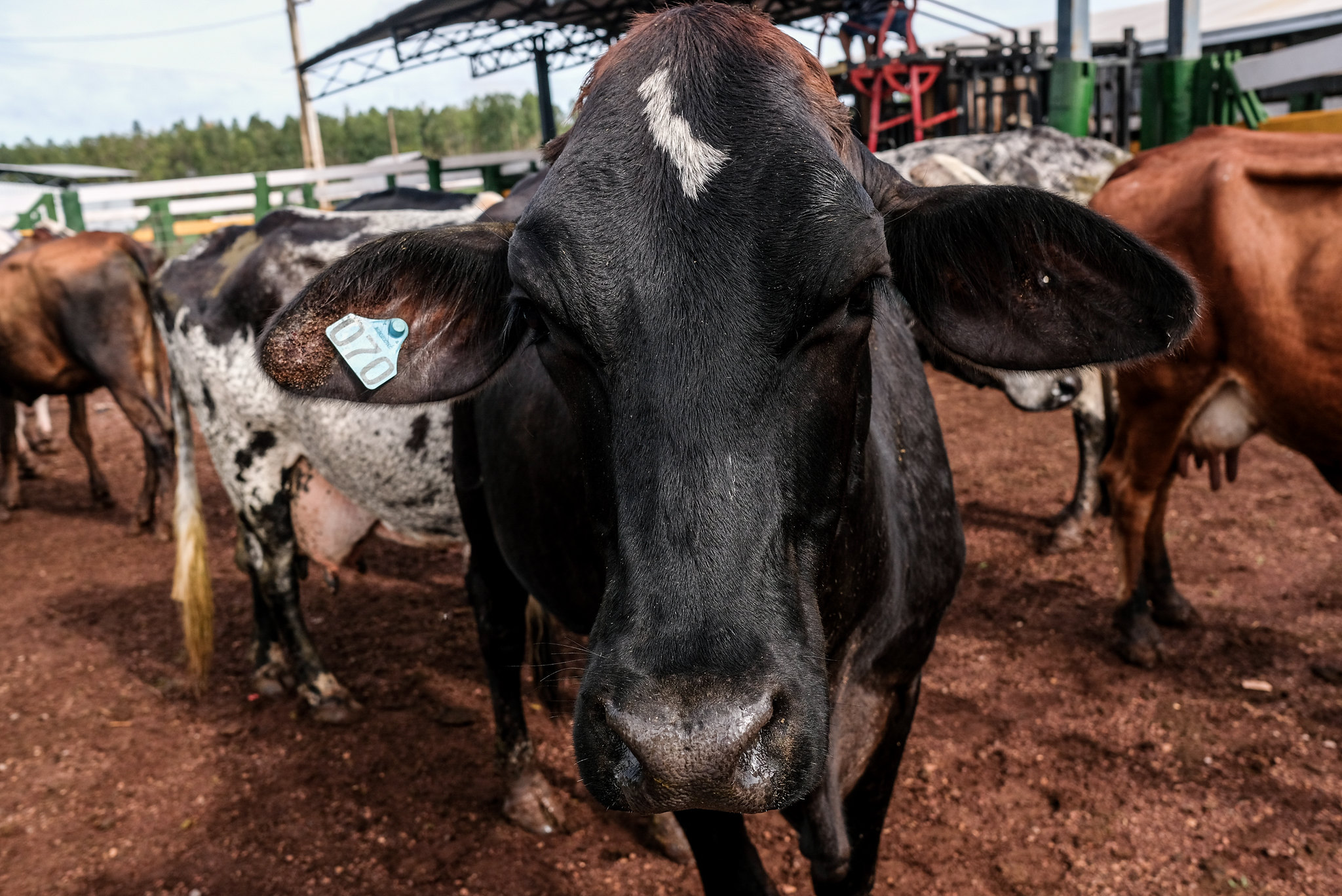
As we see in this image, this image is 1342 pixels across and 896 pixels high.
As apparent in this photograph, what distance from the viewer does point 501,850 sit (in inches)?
117

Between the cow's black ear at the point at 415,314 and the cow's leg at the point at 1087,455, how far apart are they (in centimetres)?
389

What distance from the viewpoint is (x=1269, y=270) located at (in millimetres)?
3080

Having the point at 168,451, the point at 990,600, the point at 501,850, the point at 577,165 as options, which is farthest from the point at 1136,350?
the point at 168,451

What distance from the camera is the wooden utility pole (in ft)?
68.0

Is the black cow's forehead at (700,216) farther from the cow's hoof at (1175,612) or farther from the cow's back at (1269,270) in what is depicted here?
the cow's hoof at (1175,612)

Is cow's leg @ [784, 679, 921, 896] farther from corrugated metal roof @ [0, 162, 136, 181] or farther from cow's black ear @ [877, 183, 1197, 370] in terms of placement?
corrugated metal roof @ [0, 162, 136, 181]

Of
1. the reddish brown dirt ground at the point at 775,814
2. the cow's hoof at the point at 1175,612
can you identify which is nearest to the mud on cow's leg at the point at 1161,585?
the cow's hoof at the point at 1175,612

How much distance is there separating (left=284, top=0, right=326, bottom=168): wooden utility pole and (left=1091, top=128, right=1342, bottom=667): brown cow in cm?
1999

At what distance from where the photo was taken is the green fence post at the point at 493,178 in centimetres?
1521

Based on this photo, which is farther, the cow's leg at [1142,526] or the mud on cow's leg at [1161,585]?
the mud on cow's leg at [1161,585]

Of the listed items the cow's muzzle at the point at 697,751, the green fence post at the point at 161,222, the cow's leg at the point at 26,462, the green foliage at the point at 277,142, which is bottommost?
the cow's leg at the point at 26,462

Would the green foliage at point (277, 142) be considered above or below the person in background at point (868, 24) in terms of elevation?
above

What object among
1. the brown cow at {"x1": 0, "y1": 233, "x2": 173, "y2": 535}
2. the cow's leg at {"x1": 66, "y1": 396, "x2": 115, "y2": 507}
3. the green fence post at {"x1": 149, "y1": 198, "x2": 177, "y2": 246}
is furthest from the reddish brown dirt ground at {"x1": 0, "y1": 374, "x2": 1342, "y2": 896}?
the green fence post at {"x1": 149, "y1": 198, "x2": 177, "y2": 246}

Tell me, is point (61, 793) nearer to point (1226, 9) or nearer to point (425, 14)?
point (425, 14)
